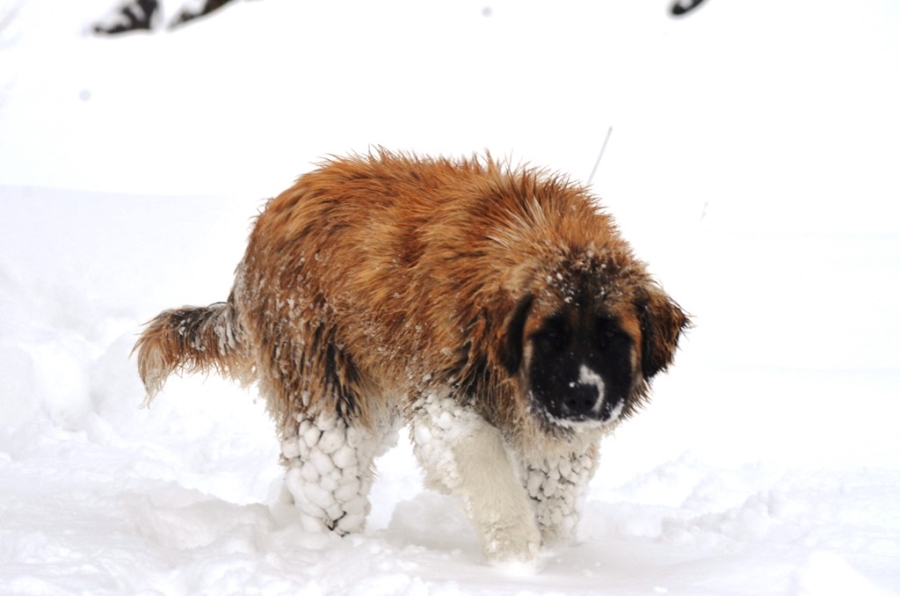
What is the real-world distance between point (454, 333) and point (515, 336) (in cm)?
27

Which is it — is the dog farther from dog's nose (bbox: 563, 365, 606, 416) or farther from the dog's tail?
the dog's tail

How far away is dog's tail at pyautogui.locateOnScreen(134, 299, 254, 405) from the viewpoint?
212 inches

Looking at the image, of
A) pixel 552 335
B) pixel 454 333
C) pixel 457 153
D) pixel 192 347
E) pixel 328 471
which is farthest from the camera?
pixel 457 153

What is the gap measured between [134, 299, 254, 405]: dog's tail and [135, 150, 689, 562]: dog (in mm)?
206

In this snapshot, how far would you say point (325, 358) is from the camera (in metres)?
4.74

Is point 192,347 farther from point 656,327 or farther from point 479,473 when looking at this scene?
point 656,327

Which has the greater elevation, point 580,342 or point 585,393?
point 580,342

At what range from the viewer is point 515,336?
4234 mm

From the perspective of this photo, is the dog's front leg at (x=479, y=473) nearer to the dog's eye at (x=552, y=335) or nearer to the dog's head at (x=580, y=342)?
the dog's head at (x=580, y=342)

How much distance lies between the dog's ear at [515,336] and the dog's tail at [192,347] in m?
1.66

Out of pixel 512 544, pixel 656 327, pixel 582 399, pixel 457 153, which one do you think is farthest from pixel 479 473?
pixel 457 153

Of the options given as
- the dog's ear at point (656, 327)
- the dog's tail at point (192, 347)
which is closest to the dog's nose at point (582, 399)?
the dog's ear at point (656, 327)

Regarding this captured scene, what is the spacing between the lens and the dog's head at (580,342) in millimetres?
4078

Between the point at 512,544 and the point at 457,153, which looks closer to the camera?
the point at 512,544
